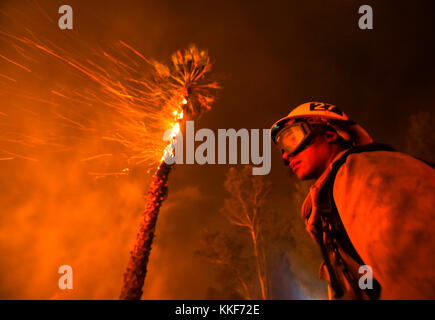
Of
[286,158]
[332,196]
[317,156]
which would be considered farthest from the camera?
[286,158]

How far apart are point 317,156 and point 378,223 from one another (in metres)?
1.59

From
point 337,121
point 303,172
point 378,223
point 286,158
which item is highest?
point 337,121

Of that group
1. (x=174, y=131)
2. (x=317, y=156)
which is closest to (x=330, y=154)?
Answer: (x=317, y=156)

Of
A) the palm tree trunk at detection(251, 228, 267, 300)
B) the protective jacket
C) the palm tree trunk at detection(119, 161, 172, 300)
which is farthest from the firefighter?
the palm tree trunk at detection(251, 228, 267, 300)

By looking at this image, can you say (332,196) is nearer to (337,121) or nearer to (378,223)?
(378,223)

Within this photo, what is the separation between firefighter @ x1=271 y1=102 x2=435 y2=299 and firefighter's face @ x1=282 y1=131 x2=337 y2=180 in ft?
1.63

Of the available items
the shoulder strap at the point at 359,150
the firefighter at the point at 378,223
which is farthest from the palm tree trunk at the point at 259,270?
the shoulder strap at the point at 359,150

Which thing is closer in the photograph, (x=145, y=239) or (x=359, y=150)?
(x=359, y=150)

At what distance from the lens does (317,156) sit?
2961 millimetres

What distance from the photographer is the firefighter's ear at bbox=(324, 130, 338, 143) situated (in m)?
3.00

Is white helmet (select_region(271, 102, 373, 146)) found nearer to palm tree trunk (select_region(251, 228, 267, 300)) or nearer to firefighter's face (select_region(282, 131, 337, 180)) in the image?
firefighter's face (select_region(282, 131, 337, 180))

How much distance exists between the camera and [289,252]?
2911 cm
